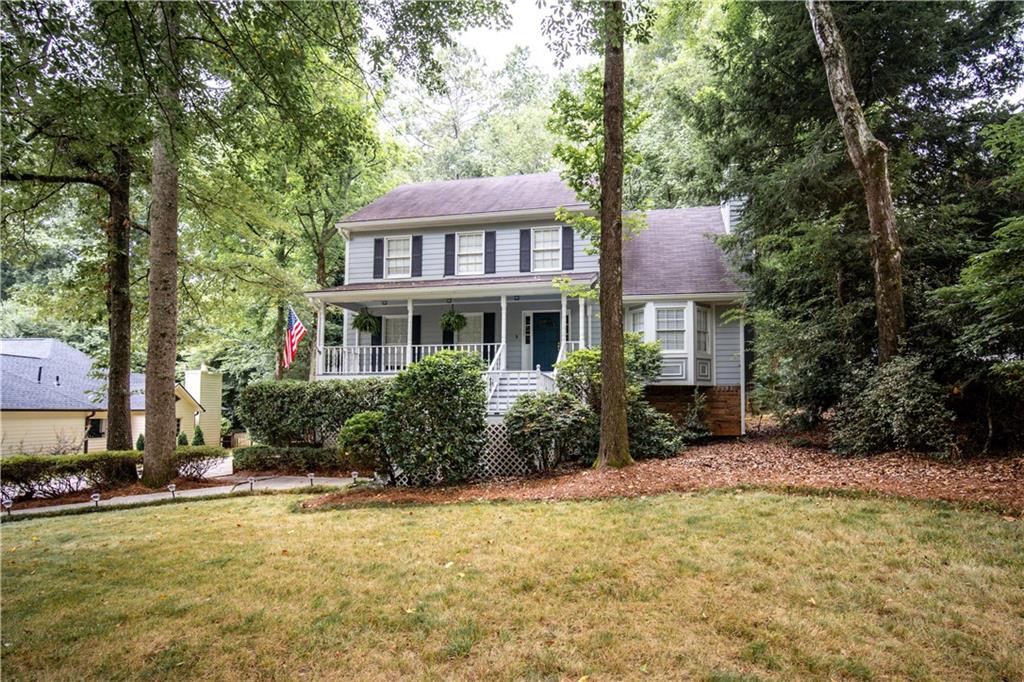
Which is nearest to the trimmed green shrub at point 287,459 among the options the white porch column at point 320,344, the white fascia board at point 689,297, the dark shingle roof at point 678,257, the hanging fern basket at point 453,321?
the white porch column at point 320,344

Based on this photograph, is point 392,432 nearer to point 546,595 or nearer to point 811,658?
point 546,595

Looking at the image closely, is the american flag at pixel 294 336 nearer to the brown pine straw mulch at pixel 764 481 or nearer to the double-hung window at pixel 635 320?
the brown pine straw mulch at pixel 764 481

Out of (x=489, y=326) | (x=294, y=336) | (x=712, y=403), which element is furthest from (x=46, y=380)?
(x=712, y=403)

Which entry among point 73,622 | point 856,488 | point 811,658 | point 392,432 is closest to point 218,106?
point 392,432

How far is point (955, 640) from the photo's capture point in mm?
3109

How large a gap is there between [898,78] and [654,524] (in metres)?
10.6

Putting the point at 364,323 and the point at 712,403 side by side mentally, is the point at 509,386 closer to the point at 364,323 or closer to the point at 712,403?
the point at 712,403

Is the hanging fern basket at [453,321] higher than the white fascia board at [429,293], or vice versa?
the white fascia board at [429,293]

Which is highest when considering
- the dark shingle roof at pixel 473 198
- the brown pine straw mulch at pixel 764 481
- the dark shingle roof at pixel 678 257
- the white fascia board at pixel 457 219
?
the dark shingle roof at pixel 473 198

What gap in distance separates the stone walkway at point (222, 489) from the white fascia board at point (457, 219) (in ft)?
27.2

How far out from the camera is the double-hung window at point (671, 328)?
13.8 m

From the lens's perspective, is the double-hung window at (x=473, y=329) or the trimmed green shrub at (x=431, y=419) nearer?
the trimmed green shrub at (x=431, y=419)

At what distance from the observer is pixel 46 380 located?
20172 millimetres

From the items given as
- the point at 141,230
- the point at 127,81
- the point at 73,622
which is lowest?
the point at 73,622
